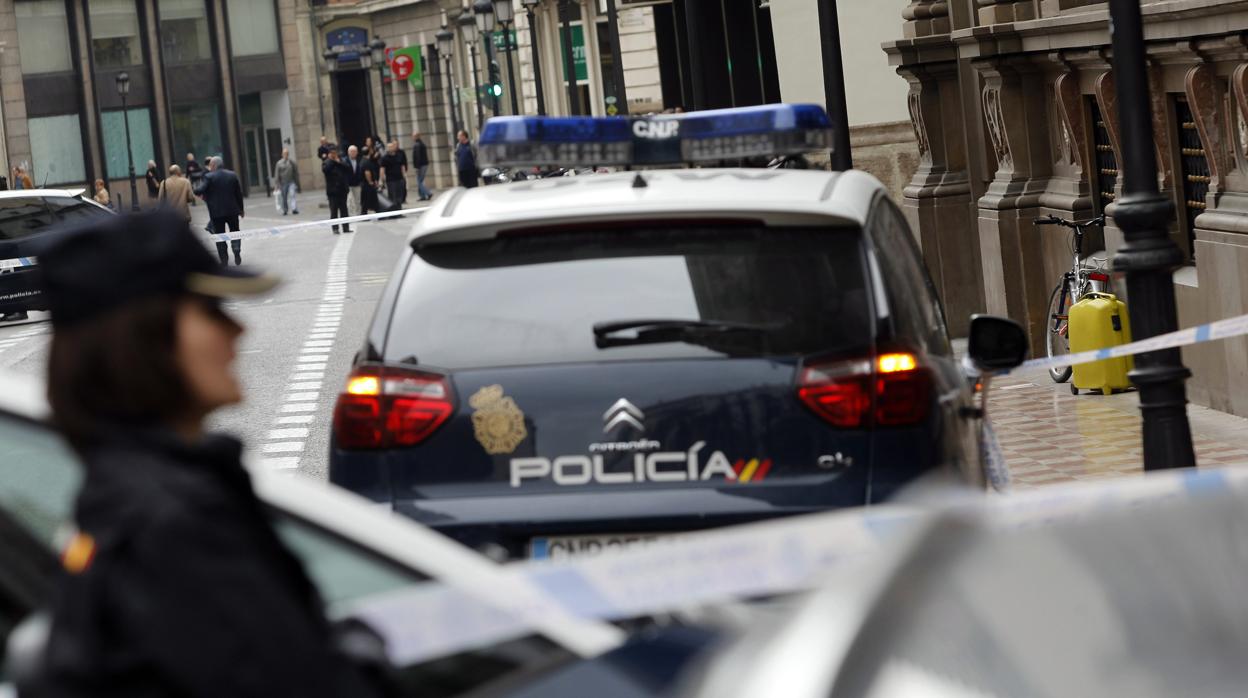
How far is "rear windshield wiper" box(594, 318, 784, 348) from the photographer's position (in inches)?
199

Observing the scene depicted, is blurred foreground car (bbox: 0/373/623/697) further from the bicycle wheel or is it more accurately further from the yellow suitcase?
the bicycle wheel

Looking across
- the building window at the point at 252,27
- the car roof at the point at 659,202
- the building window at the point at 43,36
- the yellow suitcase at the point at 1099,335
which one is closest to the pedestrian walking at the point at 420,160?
the building window at the point at 252,27

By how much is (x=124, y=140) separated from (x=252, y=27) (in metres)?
7.92

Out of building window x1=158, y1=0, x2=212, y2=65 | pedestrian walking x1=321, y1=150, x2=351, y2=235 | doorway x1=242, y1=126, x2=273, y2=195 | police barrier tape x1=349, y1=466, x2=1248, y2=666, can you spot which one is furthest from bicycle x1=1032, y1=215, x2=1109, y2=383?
doorway x1=242, y1=126, x2=273, y2=195

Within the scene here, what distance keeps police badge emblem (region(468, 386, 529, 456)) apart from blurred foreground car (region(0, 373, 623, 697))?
1378mm

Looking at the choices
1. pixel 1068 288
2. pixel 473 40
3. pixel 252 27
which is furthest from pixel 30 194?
pixel 252 27

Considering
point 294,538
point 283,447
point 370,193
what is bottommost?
point 283,447

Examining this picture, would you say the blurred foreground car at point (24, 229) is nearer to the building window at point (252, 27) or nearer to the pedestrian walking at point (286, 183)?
the pedestrian walking at point (286, 183)

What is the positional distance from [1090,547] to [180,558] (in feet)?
3.02

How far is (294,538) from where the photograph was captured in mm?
3516

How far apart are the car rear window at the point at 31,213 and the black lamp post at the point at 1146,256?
21.7m

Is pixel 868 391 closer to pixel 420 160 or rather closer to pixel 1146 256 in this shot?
pixel 1146 256

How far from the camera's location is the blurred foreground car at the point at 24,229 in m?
26.7

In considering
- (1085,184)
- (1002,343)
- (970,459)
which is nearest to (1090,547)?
(970,459)
